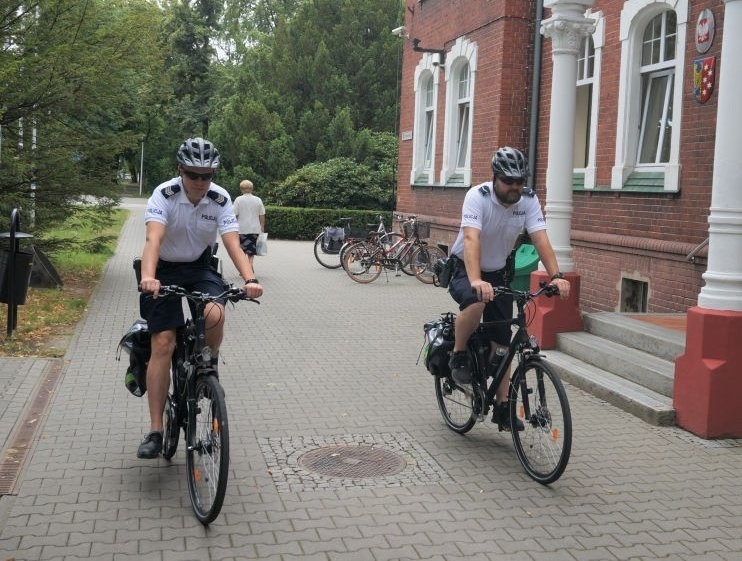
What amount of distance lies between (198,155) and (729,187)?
3800 millimetres

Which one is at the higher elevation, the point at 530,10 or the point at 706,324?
the point at 530,10

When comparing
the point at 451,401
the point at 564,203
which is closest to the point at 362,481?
the point at 451,401

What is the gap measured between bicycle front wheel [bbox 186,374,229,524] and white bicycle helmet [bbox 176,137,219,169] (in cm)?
117

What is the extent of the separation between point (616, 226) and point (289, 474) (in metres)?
7.70

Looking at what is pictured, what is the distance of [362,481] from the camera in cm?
543

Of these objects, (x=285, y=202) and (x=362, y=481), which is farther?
(x=285, y=202)

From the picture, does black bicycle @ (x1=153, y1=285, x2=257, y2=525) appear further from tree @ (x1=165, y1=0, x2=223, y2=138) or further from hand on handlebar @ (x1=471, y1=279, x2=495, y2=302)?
tree @ (x1=165, y1=0, x2=223, y2=138)

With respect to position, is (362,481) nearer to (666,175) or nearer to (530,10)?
(666,175)

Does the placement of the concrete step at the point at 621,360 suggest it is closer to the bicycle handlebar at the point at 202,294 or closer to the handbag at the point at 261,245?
the bicycle handlebar at the point at 202,294

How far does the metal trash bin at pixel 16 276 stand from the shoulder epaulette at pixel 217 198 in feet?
16.3

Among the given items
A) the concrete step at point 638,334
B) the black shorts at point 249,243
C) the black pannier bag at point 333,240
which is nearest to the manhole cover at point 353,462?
the concrete step at point 638,334

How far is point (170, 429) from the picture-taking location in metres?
5.48

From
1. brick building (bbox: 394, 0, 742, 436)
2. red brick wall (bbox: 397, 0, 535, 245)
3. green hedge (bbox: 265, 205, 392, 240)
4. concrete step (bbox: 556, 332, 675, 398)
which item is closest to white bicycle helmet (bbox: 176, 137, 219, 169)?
brick building (bbox: 394, 0, 742, 436)

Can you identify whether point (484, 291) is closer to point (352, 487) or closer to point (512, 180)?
point (512, 180)
